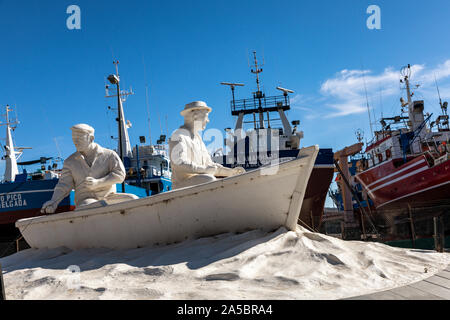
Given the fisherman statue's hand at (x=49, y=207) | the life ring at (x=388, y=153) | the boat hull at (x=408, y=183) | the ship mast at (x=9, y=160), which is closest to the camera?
the fisherman statue's hand at (x=49, y=207)

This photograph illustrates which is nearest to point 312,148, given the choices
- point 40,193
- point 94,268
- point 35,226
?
point 94,268

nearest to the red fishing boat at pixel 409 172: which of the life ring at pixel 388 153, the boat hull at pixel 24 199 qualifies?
the life ring at pixel 388 153

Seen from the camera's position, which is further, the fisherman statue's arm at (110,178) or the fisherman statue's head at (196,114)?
the fisherman statue's head at (196,114)

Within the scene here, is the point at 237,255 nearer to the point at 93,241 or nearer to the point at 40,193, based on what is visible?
the point at 93,241

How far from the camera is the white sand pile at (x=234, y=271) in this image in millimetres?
2771

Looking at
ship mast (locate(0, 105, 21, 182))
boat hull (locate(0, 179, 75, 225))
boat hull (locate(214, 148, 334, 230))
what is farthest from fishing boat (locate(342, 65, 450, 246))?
ship mast (locate(0, 105, 21, 182))

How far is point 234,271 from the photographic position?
3.14 meters

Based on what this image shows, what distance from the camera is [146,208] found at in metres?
4.48

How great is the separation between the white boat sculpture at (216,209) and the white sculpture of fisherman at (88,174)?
1.74 feet

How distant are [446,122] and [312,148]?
810 inches

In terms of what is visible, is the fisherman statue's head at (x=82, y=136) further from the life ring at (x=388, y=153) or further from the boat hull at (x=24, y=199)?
the life ring at (x=388, y=153)

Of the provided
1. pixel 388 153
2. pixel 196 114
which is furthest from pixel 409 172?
pixel 196 114

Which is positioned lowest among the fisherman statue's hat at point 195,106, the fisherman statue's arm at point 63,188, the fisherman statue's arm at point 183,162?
the fisherman statue's arm at point 63,188

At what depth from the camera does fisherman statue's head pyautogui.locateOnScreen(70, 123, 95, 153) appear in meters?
5.23
